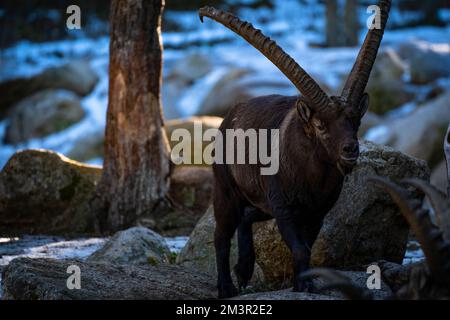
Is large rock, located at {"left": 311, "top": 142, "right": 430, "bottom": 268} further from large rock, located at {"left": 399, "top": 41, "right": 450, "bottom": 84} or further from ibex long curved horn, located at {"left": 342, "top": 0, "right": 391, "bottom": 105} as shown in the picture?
large rock, located at {"left": 399, "top": 41, "right": 450, "bottom": 84}

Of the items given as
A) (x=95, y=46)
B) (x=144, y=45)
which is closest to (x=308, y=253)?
(x=144, y=45)

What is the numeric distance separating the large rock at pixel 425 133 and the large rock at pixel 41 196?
8.31 metres

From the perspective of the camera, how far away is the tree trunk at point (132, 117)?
12.3 meters

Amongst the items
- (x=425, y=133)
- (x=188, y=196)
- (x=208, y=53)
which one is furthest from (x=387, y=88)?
(x=188, y=196)

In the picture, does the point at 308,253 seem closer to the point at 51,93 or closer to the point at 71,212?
the point at 71,212

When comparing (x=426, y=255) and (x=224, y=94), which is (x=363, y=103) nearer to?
(x=426, y=255)

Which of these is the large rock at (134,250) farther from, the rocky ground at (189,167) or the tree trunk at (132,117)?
the tree trunk at (132,117)

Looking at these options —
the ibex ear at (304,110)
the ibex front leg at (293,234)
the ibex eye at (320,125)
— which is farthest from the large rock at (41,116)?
the ibex eye at (320,125)

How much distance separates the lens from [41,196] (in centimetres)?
1273

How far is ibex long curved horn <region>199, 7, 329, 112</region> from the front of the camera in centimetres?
691

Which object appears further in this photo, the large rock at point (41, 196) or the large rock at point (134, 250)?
the large rock at point (41, 196)

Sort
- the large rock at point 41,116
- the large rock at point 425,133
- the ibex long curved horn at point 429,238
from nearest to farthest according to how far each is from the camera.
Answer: the ibex long curved horn at point 429,238
the large rock at point 425,133
the large rock at point 41,116

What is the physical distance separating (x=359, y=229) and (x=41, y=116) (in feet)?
56.4
